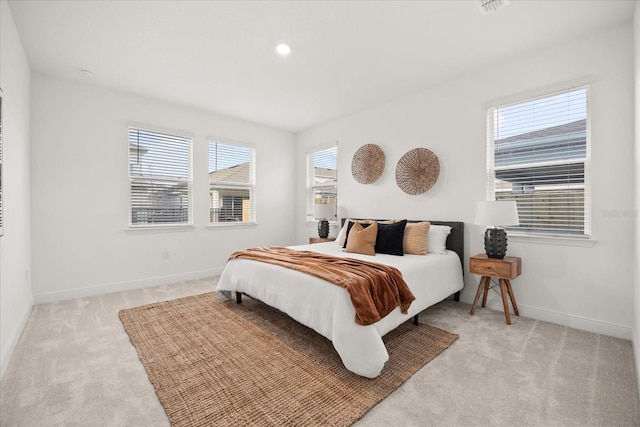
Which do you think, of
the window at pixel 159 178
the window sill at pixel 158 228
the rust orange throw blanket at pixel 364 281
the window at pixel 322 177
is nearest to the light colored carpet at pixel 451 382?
the rust orange throw blanket at pixel 364 281

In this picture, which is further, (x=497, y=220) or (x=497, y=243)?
(x=497, y=243)

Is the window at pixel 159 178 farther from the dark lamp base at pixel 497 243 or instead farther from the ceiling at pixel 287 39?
the dark lamp base at pixel 497 243

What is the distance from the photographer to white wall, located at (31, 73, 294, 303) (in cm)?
352

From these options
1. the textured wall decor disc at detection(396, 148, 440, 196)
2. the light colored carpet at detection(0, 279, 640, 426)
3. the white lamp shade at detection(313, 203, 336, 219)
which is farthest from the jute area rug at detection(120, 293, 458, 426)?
the white lamp shade at detection(313, 203, 336, 219)

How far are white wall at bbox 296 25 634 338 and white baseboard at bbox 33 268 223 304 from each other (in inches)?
122

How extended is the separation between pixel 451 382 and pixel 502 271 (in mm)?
1378

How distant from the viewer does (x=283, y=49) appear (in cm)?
295

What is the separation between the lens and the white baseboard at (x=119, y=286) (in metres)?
3.55

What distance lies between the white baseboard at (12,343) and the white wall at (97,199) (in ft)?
2.53

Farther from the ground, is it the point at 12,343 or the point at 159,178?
the point at 159,178

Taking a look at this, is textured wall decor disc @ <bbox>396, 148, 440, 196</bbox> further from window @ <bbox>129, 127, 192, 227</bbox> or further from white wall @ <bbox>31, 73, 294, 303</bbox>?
window @ <bbox>129, 127, 192, 227</bbox>

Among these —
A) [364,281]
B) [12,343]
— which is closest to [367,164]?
[364,281]

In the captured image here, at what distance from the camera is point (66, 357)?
2230 mm

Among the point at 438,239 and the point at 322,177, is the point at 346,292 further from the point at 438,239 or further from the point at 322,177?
the point at 322,177
